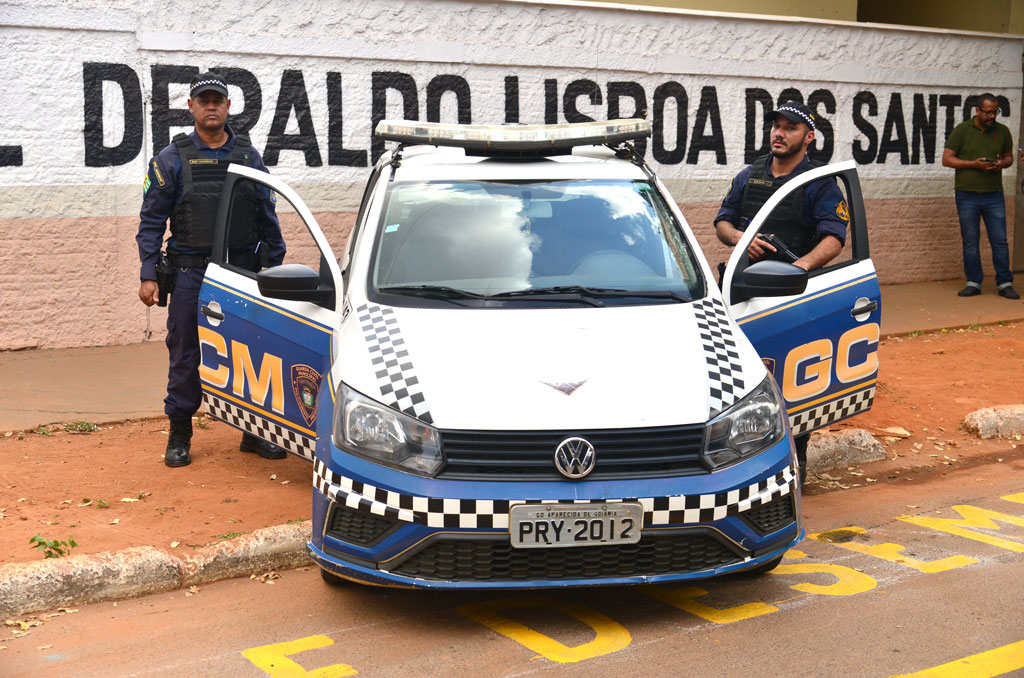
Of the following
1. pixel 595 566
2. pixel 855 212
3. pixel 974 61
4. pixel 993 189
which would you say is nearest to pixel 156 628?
pixel 595 566

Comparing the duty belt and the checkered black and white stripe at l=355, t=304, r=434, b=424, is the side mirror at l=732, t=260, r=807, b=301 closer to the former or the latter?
the checkered black and white stripe at l=355, t=304, r=434, b=424

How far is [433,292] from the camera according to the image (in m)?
4.96

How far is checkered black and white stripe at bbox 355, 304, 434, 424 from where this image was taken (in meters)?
4.26

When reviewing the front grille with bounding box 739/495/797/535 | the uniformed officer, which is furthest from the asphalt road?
the uniformed officer

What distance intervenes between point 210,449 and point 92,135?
3654mm

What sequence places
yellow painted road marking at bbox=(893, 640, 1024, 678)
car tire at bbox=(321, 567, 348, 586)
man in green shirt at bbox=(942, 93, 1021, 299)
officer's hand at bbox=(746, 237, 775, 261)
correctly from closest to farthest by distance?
1. yellow painted road marking at bbox=(893, 640, 1024, 678)
2. car tire at bbox=(321, 567, 348, 586)
3. officer's hand at bbox=(746, 237, 775, 261)
4. man in green shirt at bbox=(942, 93, 1021, 299)

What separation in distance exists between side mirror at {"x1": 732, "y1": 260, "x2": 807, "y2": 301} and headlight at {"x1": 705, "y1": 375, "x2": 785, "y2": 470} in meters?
0.75

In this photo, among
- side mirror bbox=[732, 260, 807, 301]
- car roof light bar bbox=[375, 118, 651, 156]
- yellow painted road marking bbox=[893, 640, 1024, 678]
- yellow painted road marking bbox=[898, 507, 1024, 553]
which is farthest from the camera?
yellow painted road marking bbox=[898, 507, 1024, 553]

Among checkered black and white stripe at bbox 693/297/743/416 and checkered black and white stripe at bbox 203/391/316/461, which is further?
checkered black and white stripe at bbox 203/391/316/461

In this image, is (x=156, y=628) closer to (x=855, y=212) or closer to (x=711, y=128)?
(x=855, y=212)

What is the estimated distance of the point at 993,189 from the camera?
43.5 feet

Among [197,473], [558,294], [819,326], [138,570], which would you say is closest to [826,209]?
[819,326]

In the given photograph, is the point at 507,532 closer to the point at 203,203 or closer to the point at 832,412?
the point at 832,412

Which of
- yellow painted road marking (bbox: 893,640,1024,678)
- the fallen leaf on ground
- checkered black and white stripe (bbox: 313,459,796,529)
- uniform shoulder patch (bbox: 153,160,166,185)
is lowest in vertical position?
the fallen leaf on ground
